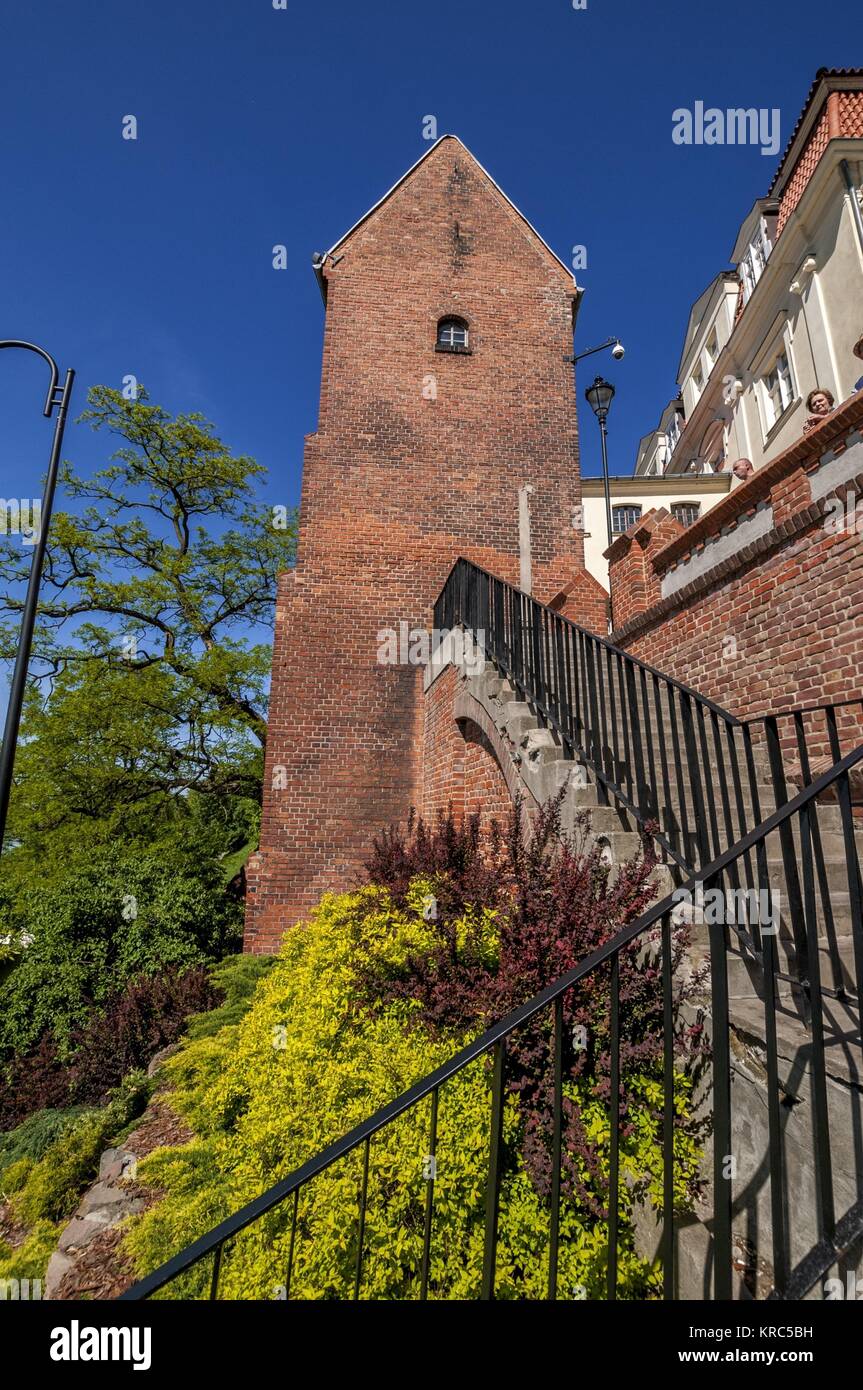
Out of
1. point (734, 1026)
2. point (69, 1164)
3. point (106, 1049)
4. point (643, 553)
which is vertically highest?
point (643, 553)

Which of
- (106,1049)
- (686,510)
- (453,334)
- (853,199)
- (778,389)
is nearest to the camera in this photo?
(106,1049)

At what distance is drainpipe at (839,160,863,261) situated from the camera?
42.3 ft

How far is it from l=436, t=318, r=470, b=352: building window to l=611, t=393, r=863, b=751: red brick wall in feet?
23.9

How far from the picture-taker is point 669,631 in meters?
7.27

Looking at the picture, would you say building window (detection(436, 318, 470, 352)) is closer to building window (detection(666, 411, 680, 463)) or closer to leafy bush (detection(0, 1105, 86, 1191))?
leafy bush (detection(0, 1105, 86, 1191))

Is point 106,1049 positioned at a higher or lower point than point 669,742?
lower

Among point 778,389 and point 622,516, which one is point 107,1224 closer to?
point 622,516

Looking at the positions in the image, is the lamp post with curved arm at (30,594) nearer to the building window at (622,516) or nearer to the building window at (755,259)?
the building window at (622,516)

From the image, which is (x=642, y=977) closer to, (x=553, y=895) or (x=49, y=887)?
(x=553, y=895)

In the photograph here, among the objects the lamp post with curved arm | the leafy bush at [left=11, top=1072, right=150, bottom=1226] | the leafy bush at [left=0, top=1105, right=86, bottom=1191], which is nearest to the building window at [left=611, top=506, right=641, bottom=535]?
the lamp post with curved arm

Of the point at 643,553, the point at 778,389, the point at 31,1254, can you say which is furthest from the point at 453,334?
the point at 31,1254

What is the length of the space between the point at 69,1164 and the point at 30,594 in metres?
6.02

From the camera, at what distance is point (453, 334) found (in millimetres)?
11977
